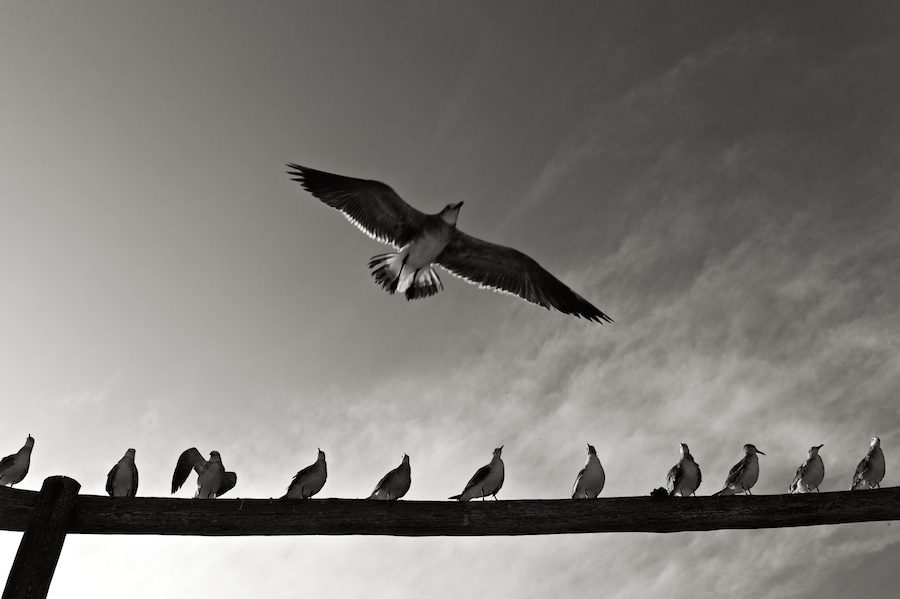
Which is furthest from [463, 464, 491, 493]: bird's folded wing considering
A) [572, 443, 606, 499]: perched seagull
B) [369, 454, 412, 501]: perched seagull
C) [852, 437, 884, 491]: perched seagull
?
[852, 437, 884, 491]: perched seagull

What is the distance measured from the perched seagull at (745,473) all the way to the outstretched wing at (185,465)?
5187 millimetres

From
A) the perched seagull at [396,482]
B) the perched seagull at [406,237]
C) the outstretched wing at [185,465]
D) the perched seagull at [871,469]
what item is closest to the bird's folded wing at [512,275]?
the perched seagull at [406,237]

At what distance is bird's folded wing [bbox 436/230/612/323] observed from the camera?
33.3ft

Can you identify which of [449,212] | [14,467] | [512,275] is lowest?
[14,467]

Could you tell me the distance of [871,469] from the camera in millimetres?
7758

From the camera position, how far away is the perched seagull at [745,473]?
7.66 m

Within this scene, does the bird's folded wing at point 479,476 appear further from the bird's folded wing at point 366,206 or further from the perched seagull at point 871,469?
the perched seagull at point 871,469

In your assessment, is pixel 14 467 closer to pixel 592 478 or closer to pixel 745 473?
pixel 592 478

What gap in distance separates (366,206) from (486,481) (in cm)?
430

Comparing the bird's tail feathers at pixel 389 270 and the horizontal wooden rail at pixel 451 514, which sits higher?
the bird's tail feathers at pixel 389 270

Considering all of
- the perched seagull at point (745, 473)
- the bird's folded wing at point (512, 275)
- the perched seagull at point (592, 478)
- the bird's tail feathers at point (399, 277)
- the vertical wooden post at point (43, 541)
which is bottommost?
the vertical wooden post at point (43, 541)

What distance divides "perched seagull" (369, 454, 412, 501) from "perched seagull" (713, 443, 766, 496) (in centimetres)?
330

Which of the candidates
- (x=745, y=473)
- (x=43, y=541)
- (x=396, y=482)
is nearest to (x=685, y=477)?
(x=745, y=473)

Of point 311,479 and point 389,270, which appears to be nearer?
point 311,479
